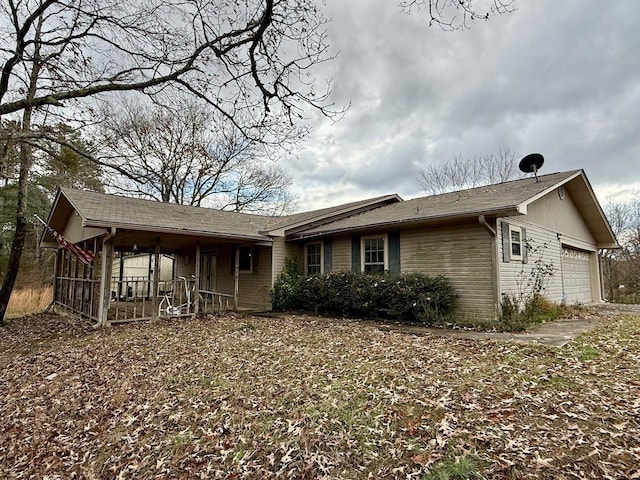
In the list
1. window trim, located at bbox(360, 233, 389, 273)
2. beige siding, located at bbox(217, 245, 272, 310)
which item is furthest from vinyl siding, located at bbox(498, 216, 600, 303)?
beige siding, located at bbox(217, 245, 272, 310)

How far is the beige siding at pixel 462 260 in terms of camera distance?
8383mm

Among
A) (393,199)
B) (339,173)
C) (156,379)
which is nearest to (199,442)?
(156,379)

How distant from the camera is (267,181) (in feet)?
78.0

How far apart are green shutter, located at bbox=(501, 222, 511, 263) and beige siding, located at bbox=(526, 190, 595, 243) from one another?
1.58m

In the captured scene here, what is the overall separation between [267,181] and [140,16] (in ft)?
57.4

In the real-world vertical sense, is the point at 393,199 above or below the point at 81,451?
above

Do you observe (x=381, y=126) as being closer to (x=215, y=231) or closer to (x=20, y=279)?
(x=215, y=231)

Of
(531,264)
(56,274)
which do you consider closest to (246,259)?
(56,274)

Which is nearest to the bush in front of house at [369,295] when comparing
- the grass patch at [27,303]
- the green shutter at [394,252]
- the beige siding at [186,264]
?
the green shutter at [394,252]

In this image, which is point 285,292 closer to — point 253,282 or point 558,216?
point 253,282

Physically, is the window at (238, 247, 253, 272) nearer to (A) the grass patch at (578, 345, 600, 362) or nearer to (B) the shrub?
(B) the shrub

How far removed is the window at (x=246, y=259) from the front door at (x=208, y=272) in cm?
176

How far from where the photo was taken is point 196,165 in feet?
71.4

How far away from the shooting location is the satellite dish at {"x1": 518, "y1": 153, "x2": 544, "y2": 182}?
10.8 meters
